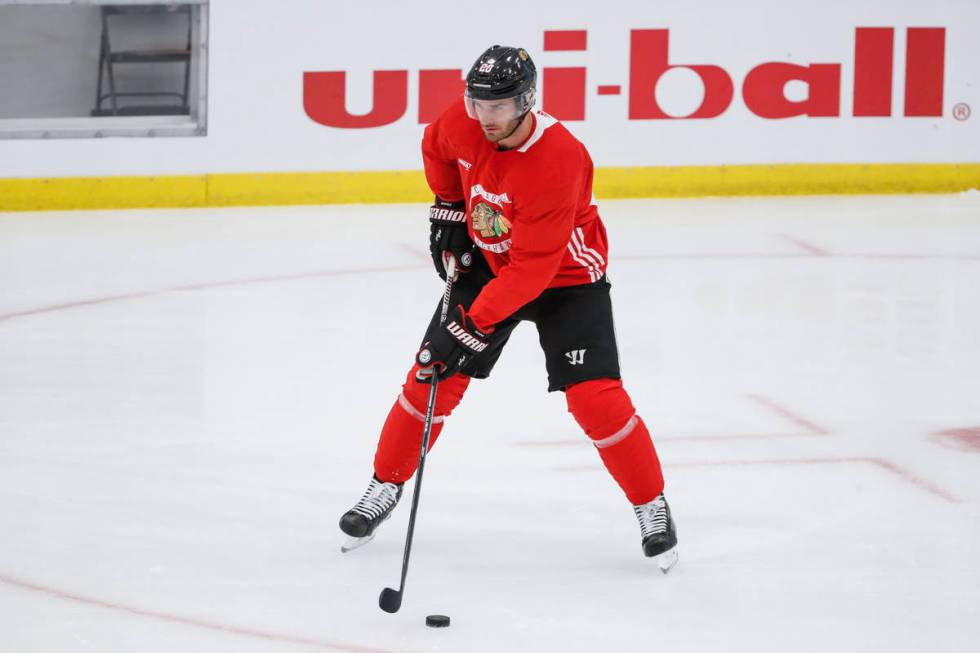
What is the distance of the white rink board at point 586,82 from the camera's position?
8070 mm

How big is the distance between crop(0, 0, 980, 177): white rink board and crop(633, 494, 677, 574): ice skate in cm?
532

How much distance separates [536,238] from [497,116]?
237 mm

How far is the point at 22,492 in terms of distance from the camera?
12.0ft

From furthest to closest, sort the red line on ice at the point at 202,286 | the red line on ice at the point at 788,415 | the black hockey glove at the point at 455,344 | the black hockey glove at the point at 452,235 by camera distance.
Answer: the red line on ice at the point at 202,286
the red line on ice at the point at 788,415
the black hockey glove at the point at 452,235
the black hockey glove at the point at 455,344

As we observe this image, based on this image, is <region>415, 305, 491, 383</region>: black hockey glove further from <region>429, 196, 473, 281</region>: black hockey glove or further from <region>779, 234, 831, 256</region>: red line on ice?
<region>779, 234, 831, 256</region>: red line on ice

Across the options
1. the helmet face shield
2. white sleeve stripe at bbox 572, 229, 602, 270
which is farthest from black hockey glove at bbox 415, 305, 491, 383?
the helmet face shield

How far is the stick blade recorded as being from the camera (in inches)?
112

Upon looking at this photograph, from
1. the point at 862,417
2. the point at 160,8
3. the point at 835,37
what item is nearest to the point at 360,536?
the point at 862,417

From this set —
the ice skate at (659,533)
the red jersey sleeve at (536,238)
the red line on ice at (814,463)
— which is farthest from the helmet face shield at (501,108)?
the red line on ice at (814,463)

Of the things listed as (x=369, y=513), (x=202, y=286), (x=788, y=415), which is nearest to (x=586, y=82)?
(x=202, y=286)

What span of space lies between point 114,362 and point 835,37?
4957mm

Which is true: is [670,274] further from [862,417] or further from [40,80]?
Result: [40,80]

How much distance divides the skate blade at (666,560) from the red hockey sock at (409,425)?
527 mm

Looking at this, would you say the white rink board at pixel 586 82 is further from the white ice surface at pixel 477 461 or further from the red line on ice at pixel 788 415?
the red line on ice at pixel 788 415
